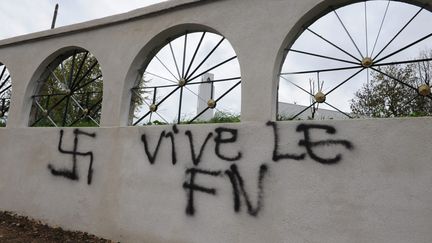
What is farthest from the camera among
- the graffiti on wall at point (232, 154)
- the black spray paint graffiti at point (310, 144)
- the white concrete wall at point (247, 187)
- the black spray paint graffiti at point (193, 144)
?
the black spray paint graffiti at point (193, 144)

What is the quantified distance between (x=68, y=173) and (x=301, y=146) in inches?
143

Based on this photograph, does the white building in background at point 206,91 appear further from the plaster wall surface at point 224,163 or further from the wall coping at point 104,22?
the wall coping at point 104,22

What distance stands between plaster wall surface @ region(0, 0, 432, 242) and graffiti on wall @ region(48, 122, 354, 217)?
0.04ft

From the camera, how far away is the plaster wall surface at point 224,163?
8.75 feet

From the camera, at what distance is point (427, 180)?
250 cm

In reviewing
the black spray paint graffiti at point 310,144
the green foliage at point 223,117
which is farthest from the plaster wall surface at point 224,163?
the green foliage at point 223,117

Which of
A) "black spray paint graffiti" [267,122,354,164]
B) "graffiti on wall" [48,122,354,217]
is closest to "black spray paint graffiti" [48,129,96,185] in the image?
"graffiti on wall" [48,122,354,217]

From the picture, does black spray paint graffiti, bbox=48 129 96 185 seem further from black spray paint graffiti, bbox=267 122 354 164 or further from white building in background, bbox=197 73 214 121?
black spray paint graffiti, bbox=267 122 354 164

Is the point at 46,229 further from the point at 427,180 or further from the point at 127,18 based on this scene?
the point at 427,180

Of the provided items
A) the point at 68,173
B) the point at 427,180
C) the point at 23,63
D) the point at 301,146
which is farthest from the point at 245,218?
the point at 23,63

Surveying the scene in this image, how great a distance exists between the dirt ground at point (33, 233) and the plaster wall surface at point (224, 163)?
0.47ft

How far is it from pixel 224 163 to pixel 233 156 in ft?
0.48

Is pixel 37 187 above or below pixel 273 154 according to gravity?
below

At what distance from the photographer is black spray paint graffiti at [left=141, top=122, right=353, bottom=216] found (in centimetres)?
297
